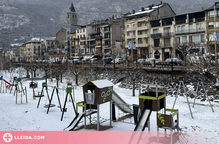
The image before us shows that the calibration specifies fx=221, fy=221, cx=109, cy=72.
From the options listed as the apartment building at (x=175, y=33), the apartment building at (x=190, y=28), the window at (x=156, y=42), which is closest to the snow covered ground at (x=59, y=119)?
the apartment building at (x=175, y=33)

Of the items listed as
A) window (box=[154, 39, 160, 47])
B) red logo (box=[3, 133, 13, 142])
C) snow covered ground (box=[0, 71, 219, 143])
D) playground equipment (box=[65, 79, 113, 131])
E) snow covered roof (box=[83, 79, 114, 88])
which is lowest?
snow covered ground (box=[0, 71, 219, 143])

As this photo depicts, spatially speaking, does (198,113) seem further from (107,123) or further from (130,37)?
(130,37)

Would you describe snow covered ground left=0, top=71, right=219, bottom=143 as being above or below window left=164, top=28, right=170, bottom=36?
below

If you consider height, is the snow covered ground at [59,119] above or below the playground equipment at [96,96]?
below

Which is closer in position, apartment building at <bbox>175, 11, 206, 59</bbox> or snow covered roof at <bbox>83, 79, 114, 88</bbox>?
snow covered roof at <bbox>83, 79, 114, 88</bbox>

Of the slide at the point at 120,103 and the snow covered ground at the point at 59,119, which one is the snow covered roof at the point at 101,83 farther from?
the snow covered ground at the point at 59,119

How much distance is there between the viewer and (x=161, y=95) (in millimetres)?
12414

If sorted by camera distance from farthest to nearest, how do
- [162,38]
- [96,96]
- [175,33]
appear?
[162,38], [175,33], [96,96]

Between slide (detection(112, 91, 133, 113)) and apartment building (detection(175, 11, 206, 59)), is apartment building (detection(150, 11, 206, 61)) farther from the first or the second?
slide (detection(112, 91, 133, 113))

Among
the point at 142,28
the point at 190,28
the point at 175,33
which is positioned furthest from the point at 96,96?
the point at 142,28

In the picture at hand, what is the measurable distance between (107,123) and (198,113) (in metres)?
8.84

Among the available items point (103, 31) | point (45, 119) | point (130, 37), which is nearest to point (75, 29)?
point (103, 31)

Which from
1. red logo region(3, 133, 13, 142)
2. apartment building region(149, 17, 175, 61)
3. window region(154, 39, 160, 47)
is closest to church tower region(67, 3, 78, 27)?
apartment building region(149, 17, 175, 61)

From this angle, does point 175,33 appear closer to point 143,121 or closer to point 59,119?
point 59,119
